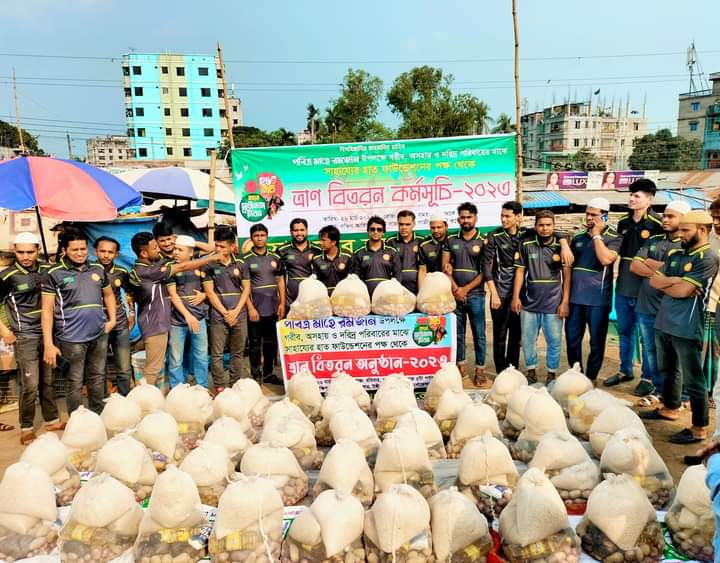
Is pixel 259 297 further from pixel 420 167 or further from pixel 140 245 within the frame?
pixel 420 167

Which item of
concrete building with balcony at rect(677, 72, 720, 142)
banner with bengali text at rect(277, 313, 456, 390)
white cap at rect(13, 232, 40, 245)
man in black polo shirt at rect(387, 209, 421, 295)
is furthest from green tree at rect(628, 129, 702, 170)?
white cap at rect(13, 232, 40, 245)

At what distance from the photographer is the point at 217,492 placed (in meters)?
2.64

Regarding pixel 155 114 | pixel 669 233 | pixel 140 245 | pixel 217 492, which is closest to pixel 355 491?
pixel 217 492

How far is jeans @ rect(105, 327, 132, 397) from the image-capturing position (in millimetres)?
4402

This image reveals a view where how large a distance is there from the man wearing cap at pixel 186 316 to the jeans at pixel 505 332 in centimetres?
271

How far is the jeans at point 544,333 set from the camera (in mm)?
4727

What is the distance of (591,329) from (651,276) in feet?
3.12

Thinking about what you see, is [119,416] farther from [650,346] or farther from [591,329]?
[650,346]

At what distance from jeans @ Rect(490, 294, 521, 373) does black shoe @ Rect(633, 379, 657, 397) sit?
3.49ft

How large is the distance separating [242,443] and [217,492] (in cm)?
41

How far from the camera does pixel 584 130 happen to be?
59.7 meters

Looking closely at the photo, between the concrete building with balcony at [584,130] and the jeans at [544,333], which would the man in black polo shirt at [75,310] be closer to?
the jeans at [544,333]

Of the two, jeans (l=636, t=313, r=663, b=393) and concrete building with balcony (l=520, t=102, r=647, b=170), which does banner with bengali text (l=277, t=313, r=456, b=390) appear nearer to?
jeans (l=636, t=313, r=663, b=393)

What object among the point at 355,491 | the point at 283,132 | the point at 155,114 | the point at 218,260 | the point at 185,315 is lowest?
the point at 355,491
